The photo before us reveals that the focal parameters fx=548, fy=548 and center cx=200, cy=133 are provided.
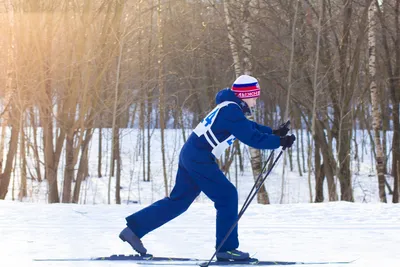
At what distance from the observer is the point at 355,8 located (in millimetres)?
14250

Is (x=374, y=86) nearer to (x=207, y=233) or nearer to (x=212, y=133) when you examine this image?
(x=207, y=233)

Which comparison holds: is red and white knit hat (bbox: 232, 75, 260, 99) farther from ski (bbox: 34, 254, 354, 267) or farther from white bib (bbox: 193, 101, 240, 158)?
ski (bbox: 34, 254, 354, 267)

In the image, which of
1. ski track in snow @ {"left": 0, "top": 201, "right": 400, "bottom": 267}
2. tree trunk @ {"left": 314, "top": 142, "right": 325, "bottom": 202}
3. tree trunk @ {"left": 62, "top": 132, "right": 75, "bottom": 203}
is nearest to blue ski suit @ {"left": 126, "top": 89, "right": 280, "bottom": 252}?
ski track in snow @ {"left": 0, "top": 201, "right": 400, "bottom": 267}

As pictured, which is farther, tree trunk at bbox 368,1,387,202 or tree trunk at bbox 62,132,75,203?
tree trunk at bbox 368,1,387,202

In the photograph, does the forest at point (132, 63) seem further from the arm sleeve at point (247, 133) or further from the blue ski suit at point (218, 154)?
the arm sleeve at point (247, 133)

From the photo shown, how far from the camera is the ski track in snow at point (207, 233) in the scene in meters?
4.78

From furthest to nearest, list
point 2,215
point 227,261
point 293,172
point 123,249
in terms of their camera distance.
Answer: point 293,172
point 2,215
point 123,249
point 227,261

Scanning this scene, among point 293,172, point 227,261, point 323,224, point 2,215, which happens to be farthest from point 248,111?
→ point 293,172

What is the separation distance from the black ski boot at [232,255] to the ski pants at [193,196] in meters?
0.04

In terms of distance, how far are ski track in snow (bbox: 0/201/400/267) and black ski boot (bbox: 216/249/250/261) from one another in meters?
0.41

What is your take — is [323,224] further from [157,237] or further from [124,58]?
[124,58]

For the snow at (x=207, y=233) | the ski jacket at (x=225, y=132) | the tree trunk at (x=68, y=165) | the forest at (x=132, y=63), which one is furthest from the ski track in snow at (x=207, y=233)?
the forest at (x=132, y=63)

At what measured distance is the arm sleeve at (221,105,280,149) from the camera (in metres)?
4.05

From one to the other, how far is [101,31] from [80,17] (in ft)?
1.85
